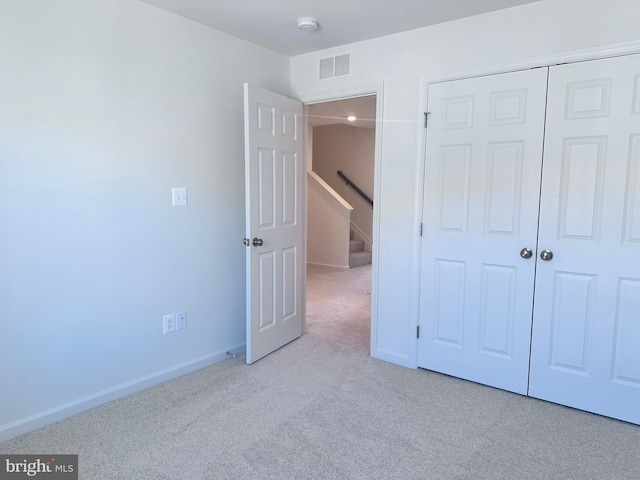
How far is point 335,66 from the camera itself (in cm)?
310

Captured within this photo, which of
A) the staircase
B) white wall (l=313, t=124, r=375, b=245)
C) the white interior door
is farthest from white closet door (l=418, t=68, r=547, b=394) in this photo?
white wall (l=313, t=124, r=375, b=245)

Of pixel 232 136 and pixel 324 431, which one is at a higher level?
pixel 232 136

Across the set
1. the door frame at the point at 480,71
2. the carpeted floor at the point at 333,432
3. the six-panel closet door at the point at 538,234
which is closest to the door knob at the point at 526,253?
the six-panel closet door at the point at 538,234

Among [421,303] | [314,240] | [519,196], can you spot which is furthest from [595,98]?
[314,240]

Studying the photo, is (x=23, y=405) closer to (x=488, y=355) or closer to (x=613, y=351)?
(x=488, y=355)

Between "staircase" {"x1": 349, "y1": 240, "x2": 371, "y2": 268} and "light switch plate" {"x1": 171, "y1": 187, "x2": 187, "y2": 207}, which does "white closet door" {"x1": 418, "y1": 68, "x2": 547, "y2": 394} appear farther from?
"staircase" {"x1": 349, "y1": 240, "x2": 371, "y2": 268}

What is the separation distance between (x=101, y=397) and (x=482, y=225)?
2.56 m

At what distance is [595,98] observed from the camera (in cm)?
219

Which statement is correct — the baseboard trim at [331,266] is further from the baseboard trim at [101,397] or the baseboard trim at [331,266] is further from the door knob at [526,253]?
the door knob at [526,253]

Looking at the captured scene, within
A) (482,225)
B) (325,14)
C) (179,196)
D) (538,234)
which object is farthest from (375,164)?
(179,196)

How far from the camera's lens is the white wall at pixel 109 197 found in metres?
1.98

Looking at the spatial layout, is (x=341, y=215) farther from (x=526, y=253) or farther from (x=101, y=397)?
(x=101, y=397)

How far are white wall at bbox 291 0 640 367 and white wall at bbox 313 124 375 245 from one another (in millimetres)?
4556

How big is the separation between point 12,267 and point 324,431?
178 cm
